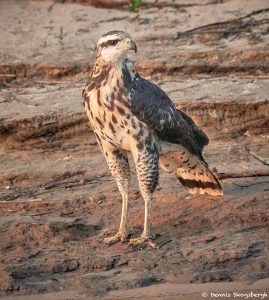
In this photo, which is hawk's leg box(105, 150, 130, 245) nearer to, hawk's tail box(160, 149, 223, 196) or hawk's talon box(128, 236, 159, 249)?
hawk's talon box(128, 236, 159, 249)

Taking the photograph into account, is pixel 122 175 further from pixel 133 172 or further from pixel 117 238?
pixel 133 172

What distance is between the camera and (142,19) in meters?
12.5

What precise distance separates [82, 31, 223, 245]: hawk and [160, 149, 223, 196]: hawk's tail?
7 centimetres

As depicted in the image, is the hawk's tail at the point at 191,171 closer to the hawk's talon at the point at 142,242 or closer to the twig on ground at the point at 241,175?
the twig on ground at the point at 241,175

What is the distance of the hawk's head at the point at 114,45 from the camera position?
7.68 m

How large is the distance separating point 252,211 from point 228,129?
78.8 inches

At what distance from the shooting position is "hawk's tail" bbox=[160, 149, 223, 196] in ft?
27.7

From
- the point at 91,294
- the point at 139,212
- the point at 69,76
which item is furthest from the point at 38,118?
the point at 91,294

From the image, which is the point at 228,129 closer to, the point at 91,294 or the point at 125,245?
the point at 125,245

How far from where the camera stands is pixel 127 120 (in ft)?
25.6

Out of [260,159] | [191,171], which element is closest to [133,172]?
[191,171]

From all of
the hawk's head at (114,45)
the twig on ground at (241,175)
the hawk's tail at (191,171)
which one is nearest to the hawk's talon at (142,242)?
the hawk's tail at (191,171)

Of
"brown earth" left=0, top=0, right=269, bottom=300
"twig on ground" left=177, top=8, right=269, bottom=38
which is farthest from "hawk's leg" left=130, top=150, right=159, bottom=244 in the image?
"twig on ground" left=177, top=8, right=269, bottom=38

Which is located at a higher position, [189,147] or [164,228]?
[189,147]
